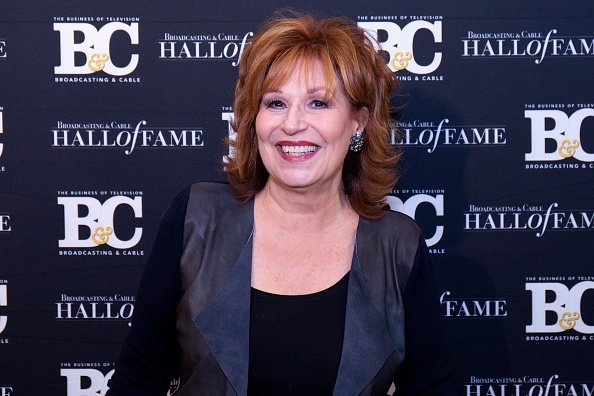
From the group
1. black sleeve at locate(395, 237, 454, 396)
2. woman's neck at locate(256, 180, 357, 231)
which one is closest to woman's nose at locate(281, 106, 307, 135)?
woman's neck at locate(256, 180, 357, 231)

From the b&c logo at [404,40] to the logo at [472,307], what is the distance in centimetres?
74

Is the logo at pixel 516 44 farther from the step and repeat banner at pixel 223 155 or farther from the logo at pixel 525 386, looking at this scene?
the logo at pixel 525 386

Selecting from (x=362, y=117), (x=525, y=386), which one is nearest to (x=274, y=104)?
(x=362, y=117)

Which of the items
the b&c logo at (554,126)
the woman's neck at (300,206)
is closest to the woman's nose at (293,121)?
the woman's neck at (300,206)

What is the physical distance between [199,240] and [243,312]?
187 mm

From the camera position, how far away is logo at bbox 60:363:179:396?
2.44m

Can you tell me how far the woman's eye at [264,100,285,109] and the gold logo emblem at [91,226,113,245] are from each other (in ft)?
3.08

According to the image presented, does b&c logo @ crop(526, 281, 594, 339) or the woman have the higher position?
the woman

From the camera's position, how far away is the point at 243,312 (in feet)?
5.40

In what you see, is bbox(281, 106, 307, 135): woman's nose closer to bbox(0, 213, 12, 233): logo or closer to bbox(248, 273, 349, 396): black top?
bbox(248, 273, 349, 396): black top

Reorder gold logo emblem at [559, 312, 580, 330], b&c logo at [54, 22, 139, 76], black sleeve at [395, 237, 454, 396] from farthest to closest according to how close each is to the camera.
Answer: gold logo emblem at [559, 312, 580, 330] < b&c logo at [54, 22, 139, 76] < black sleeve at [395, 237, 454, 396]

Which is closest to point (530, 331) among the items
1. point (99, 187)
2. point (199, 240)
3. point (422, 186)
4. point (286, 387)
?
point (422, 186)

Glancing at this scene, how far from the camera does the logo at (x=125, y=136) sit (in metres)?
2.37

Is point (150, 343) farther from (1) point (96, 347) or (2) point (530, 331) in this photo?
(2) point (530, 331)
